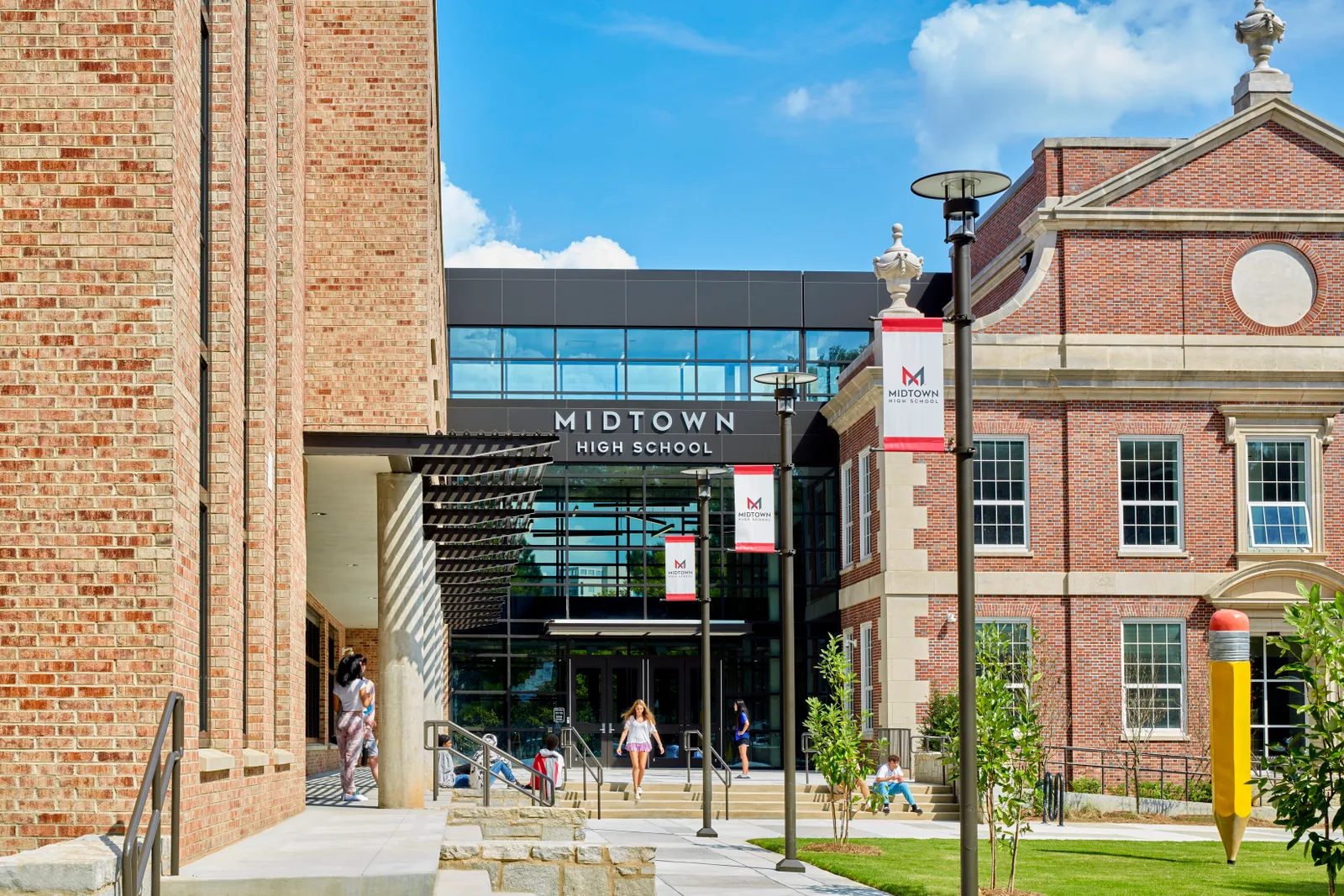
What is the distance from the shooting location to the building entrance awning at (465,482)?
16.8 m

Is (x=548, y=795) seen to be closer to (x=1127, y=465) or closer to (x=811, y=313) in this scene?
(x=1127, y=465)

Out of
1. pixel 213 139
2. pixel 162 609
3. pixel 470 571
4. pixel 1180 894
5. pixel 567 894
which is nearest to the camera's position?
pixel 162 609

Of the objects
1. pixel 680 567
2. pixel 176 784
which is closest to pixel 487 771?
pixel 176 784

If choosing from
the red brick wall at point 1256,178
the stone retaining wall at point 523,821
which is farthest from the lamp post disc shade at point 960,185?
the red brick wall at point 1256,178

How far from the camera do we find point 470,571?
2662cm

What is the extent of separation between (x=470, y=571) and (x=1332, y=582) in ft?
56.0

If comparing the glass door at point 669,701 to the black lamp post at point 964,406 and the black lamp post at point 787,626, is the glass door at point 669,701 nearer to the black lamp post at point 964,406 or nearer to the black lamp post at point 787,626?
the black lamp post at point 787,626

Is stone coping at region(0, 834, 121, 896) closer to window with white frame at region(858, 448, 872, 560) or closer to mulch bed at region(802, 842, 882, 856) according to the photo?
mulch bed at region(802, 842, 882, 856)

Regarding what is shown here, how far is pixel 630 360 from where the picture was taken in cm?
4219

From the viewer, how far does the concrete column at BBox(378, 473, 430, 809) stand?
17.7 m

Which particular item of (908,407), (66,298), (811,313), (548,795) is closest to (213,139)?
(66,298)

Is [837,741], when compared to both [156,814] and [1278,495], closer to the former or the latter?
[156,814]

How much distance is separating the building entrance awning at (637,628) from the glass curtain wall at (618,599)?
1.40 metres

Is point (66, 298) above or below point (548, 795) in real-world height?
above
